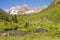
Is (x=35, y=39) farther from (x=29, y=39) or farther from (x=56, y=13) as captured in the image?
(x=56, y=13)

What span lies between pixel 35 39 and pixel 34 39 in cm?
17

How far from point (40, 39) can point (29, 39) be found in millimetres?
1992

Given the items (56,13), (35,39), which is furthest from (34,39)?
(56,13)

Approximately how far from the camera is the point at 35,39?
3294 cm

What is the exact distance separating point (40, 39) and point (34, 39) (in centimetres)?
100

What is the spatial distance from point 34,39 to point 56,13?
Answer: 166176 mm

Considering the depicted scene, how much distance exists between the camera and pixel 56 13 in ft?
646

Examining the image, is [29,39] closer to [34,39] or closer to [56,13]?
[34,39]

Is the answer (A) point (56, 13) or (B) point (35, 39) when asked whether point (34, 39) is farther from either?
(A) point (56, 13)

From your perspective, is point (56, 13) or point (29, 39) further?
point (56, 13)

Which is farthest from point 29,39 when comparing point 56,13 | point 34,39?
point 56,13

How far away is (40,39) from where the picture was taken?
33.0 metres

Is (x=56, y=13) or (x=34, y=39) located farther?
(x=56, y=13)
